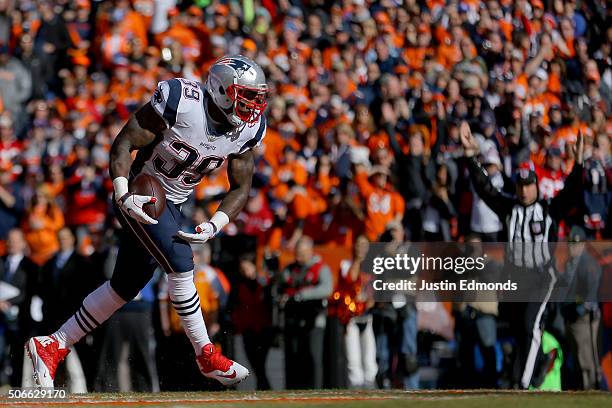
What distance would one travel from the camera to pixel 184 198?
27.0 feet

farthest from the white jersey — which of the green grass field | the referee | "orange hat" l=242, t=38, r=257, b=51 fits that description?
"orange hat" l=242, t=38, r=257, b=51

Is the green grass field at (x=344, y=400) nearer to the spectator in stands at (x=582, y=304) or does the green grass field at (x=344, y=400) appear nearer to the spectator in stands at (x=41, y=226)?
the spectator in stands at (x=582, y=304)

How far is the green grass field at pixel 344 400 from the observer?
286 inches

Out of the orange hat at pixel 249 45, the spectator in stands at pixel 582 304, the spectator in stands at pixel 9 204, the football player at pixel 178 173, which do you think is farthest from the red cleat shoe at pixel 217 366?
the orange hat at pixel 249 45

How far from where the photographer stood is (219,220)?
7.86 metres

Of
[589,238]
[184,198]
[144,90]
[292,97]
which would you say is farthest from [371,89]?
[184,198]

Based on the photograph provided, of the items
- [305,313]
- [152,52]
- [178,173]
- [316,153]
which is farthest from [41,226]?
[178,173]

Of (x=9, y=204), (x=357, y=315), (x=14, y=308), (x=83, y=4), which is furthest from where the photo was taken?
(x=83, y=4)

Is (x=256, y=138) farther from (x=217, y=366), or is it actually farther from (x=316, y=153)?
(x=316, y=153)

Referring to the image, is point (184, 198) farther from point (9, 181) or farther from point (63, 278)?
point (9, 181)

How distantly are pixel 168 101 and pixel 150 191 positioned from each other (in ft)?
1.98

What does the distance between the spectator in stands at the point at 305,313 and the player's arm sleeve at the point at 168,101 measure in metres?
2.76

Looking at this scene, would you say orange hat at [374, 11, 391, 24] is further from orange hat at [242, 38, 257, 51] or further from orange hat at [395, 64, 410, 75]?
orange hat at [242, 38, 257, 51]

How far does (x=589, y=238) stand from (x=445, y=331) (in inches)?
59.6
